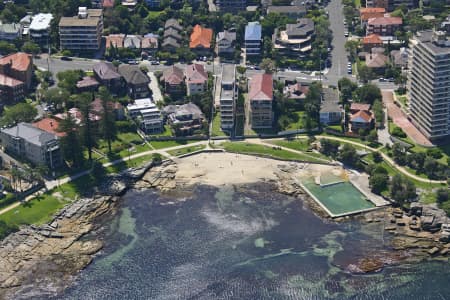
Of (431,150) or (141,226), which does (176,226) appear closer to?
(141,226)

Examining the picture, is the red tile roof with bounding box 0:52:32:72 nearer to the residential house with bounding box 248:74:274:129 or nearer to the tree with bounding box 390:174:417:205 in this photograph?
the residential house with bounding box 248:74:274:129

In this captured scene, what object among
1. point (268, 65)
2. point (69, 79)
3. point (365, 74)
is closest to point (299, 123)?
point (365, 74)

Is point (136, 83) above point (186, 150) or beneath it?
above

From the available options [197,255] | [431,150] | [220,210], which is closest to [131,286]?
[197,255]

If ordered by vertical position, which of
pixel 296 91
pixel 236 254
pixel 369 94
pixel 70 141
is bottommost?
pixel 236 254

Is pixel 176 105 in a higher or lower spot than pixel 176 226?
higher

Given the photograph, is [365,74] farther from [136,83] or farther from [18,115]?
[18,115]
